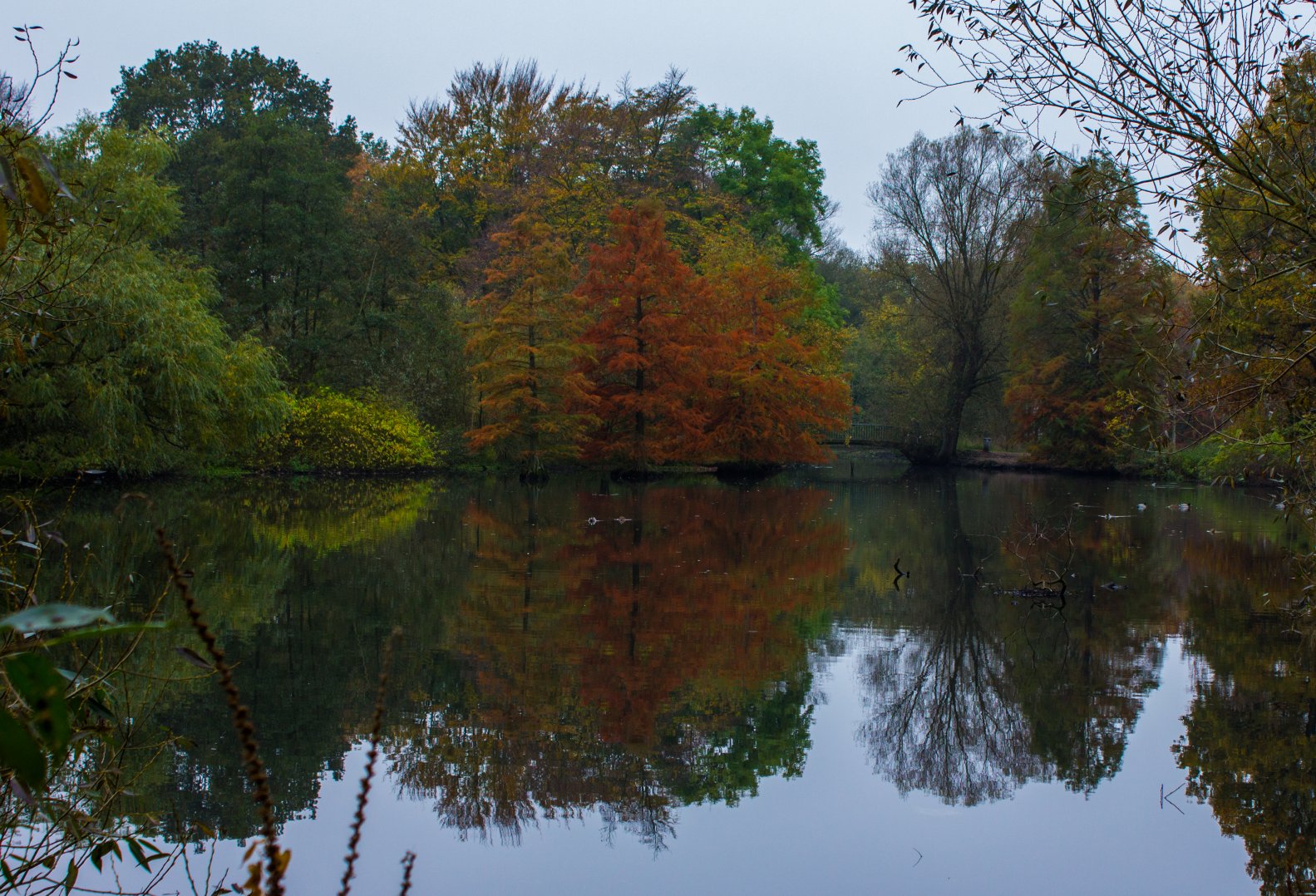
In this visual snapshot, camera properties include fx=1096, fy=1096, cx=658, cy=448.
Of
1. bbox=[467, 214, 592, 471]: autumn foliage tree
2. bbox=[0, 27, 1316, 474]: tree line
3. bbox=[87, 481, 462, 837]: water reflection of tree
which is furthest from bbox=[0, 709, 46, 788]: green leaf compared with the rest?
bbox=[467, 214, 592, 471]: autumn foliage tree

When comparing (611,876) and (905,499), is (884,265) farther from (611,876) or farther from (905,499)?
(611,876)

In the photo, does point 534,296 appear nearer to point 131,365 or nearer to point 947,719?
point 131,365

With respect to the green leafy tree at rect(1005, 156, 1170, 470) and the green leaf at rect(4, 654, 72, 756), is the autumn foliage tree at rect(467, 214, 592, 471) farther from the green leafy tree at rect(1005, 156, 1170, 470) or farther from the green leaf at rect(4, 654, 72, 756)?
the green leaf at rect(4, 654, 72, 756)

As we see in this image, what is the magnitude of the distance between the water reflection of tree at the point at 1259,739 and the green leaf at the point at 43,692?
15.4 feet

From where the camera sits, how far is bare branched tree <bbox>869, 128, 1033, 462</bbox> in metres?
33.4

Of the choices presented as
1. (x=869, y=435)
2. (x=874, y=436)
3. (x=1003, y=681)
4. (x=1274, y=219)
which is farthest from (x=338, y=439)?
(x=1274, y=219)

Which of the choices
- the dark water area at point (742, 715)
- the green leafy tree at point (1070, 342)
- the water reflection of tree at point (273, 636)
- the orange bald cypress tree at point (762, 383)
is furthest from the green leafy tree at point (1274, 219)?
the green leafy tree at point (1070, 342)

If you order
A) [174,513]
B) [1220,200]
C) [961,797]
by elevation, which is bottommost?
[961,797]

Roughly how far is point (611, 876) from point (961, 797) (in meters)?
1.99

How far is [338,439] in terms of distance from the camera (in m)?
26.6

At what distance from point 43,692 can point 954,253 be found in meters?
35.6

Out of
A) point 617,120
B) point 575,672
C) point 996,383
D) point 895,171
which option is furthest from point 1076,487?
point 575,672

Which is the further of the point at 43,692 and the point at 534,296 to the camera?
the point at 534,296

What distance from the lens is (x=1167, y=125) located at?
15.1 ft
